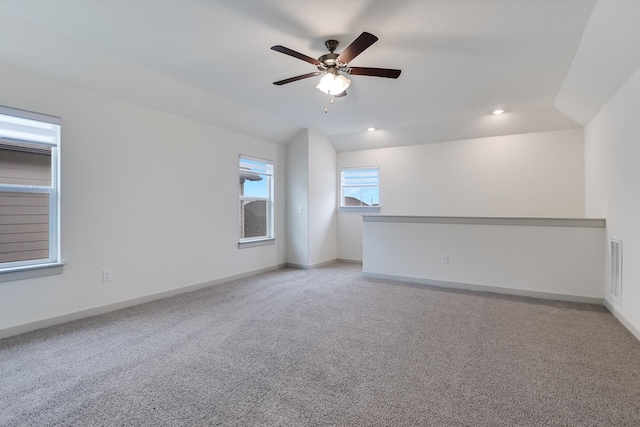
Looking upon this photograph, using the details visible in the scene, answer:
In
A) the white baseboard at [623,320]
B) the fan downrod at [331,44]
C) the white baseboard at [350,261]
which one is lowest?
the white baseboard at [623,320]

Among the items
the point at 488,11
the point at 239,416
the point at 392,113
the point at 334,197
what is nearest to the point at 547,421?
the point at 239,416

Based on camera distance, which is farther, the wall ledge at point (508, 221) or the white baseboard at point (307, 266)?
the white baseboard at point (307, 266)

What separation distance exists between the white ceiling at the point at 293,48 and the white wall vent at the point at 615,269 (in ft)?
5.96

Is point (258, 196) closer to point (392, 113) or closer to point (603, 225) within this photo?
point (392, 113)

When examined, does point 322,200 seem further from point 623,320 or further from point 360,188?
point 623,320

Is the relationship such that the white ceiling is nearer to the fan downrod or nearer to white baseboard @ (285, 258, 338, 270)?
the fan downrod

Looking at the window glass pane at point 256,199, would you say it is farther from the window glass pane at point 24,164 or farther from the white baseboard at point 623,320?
the white baseboard at point 623,320

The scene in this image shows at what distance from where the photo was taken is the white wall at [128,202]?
2.97m

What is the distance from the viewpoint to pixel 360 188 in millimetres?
6586

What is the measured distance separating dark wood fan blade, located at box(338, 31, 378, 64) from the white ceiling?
244mm

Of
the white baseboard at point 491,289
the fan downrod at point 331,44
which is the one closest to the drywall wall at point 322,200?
the white baseboard at point 491,289

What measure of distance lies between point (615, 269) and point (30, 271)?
586 centimetres

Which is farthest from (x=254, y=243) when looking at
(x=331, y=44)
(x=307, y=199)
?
(x=331, y=44)

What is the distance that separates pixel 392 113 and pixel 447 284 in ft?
8.82
